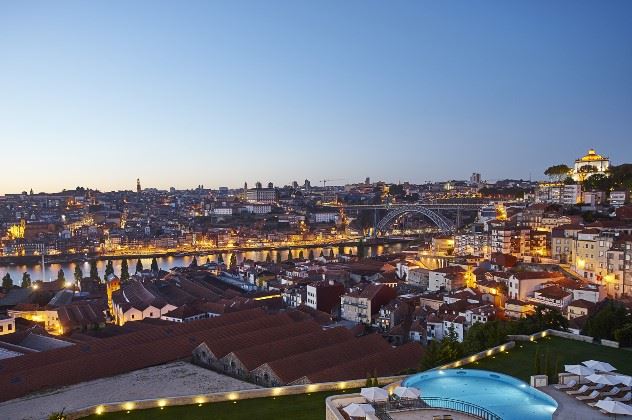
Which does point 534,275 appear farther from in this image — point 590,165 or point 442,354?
point 590,165

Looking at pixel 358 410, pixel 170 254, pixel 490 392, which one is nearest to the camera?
pixel 358 410

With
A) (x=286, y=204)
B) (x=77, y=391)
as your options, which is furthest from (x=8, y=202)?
(x=77, y=391)

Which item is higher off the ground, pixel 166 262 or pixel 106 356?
pixel 106 356

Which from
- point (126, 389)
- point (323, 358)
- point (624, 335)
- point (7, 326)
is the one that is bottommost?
point (7, 326)

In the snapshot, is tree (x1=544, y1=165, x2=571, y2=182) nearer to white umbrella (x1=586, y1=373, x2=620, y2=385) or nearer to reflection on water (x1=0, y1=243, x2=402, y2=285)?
reflection on water (x1=0, y1=243, x2=402, y2=285)

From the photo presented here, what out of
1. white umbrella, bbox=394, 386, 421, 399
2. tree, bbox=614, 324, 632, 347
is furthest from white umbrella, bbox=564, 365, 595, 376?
tree, bbox=614, 324, 632, 347

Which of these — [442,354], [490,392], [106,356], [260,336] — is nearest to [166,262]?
[260,336]
